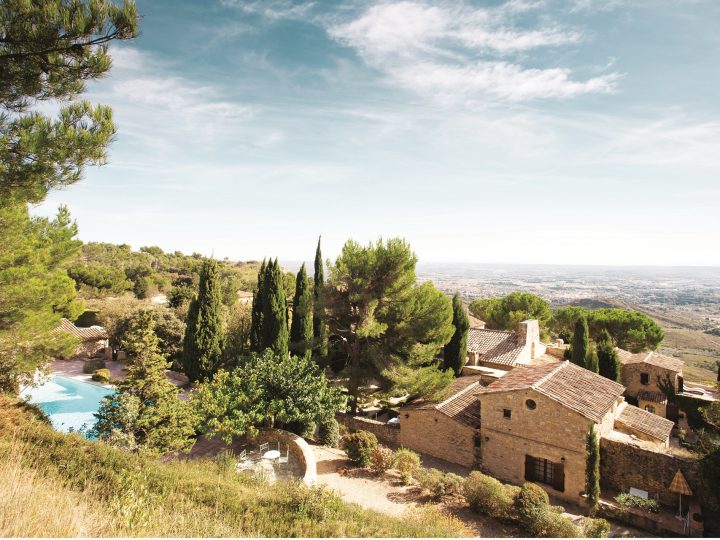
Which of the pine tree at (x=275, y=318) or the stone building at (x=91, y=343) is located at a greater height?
the pine tree at (x=275, y=318)

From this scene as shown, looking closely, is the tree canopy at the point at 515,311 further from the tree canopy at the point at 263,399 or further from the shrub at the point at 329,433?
the tree canopy at the point at 263,399

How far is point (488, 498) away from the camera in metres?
11.8

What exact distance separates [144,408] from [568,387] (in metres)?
15.9

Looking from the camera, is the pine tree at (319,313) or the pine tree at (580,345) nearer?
the pine tree at (319,313)

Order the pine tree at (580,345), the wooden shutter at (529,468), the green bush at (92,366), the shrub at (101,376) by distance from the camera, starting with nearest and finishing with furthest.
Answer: the wooden shutter at (529,468) < the shrub at (101,376) < the green bush at (92,366) < the pine tree at (580,345)

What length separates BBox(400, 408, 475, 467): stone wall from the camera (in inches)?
645

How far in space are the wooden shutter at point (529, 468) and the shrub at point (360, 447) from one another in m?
6.11

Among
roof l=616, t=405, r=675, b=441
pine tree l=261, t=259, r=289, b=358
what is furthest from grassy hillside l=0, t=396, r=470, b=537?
roof l=616, t=405, r=675, b=441

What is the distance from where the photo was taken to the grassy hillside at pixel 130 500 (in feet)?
16.6

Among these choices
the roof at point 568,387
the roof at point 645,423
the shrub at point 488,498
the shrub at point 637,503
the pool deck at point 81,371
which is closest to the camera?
the shrub at point 488,498

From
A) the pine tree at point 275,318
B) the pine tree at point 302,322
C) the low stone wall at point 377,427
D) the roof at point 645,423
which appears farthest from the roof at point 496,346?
the pine tree at point 275,318

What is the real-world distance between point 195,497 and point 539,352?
28.5 metres

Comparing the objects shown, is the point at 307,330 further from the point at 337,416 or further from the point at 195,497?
the point at 195,497

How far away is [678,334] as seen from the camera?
290ft
